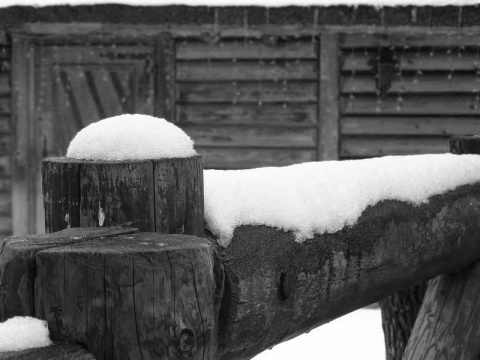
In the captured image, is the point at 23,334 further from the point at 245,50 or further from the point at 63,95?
the point at 63,95

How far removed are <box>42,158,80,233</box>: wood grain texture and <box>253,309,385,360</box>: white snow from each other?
3.94 meters

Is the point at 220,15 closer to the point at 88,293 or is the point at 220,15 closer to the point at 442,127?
the point at 442,127

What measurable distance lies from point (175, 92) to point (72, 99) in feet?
2.95

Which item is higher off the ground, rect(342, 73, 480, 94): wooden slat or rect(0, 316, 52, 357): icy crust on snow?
rect(342, 73, 480, 94): wooden slat

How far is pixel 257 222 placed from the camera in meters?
1.57

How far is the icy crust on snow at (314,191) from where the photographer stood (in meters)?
1.57

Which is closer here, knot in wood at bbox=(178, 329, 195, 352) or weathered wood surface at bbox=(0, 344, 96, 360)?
weathered wood surface at bbox=(0, 344, 96, 360)

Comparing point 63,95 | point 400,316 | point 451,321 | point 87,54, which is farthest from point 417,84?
point 451,321

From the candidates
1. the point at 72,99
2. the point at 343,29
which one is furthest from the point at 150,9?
the point at 343,29

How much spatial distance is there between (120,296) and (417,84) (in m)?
5.43

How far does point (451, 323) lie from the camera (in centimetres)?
254

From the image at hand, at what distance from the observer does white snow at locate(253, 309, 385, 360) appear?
5.21 meters

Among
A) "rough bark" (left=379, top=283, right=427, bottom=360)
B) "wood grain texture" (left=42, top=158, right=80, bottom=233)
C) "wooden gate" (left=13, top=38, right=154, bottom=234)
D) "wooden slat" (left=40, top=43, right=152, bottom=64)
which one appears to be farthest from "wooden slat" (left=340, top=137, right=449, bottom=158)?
"wood grain texture" (left=42, top=158, right=80, bottom=233)

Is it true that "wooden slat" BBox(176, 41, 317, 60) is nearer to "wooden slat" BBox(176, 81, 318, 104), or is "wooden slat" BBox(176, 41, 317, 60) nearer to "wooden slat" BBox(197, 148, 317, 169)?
"wooden slat" BBox(176, 81, 318, 104)
